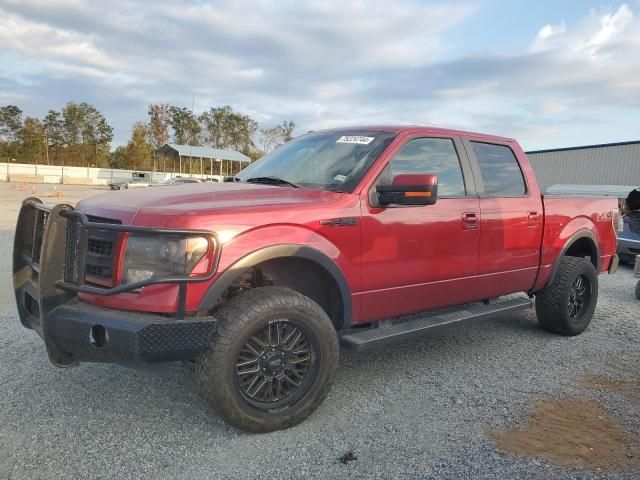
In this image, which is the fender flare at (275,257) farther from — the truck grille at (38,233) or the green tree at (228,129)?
the green tree at (228,129)

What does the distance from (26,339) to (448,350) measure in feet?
12.5

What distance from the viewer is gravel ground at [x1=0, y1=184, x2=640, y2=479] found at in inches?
107

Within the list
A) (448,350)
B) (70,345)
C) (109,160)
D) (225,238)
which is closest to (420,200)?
(225,238)

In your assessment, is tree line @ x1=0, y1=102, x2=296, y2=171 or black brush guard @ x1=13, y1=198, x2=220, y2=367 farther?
Result: tree line @ x1=0, y1=102, x2=296, y2=171

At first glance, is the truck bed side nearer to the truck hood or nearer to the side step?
the side step

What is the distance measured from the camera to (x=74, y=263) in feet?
9.62

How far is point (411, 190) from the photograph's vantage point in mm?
3307

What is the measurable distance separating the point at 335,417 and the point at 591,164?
32562 mm

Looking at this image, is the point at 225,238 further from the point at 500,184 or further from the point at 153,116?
the point at 153,116

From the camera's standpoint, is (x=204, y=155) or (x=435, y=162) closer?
(x=435, y=162)

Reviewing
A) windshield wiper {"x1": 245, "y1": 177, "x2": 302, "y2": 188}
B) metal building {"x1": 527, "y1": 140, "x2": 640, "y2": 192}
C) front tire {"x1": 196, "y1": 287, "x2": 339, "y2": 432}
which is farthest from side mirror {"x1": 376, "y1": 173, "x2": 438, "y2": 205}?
metal building {"x1": 527, "y1": 140, "x2": 640, "y2": 192}

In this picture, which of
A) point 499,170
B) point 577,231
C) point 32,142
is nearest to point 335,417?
point 499,170

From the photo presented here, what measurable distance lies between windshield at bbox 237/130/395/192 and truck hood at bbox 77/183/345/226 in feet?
0.73

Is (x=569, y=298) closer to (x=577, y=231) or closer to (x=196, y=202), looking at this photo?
(x=577, y=231)
